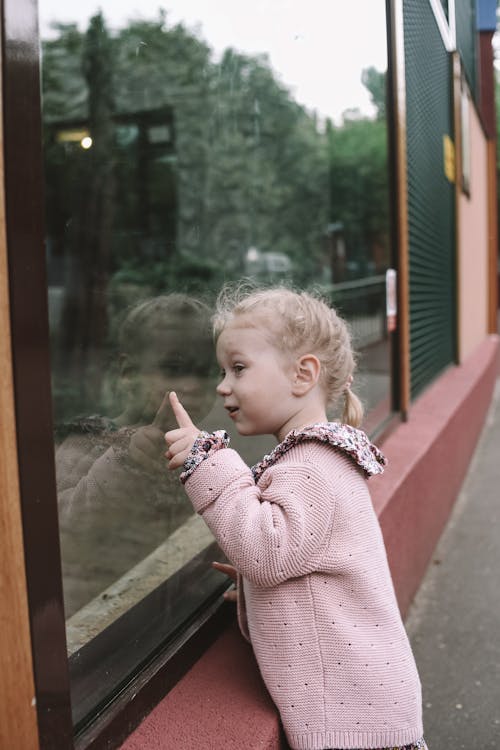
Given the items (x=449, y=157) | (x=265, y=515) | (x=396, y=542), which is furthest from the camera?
(x=449, y=157)

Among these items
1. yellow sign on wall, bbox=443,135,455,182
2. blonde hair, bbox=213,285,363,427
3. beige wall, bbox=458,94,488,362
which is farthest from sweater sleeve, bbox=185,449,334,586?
beige wall, bbox=458,94,488,362

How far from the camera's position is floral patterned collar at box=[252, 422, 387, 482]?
4.97ft

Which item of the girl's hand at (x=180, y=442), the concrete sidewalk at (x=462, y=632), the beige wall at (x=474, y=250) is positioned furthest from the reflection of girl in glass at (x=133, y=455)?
the beige wall at (x=474, y=250)

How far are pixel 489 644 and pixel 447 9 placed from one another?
4.90m

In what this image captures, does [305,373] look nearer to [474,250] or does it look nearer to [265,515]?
[265,515]

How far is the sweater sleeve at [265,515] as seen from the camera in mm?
1414

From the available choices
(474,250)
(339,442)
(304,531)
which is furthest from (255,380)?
(474,250)

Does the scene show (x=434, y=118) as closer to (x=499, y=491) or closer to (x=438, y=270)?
(x=438, y=270)

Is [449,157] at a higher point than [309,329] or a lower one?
higher

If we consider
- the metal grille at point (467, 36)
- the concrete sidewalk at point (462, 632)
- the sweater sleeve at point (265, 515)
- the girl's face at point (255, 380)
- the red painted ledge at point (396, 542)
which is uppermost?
the metal grille at point (467, 36)

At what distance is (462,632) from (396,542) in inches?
21.2

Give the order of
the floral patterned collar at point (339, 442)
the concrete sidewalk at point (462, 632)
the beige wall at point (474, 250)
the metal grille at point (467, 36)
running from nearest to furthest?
1. the floral patterned collar at point (339, 442)
2. the concrete sidewalk at point (462, 632)
3. the metal grille at point (467, 36)
4. the beige wall at point (474, 250)

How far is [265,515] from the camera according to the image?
4.63 feet

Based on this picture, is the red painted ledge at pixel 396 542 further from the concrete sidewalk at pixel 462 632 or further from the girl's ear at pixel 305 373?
the girl's ear at pixel 305 373
